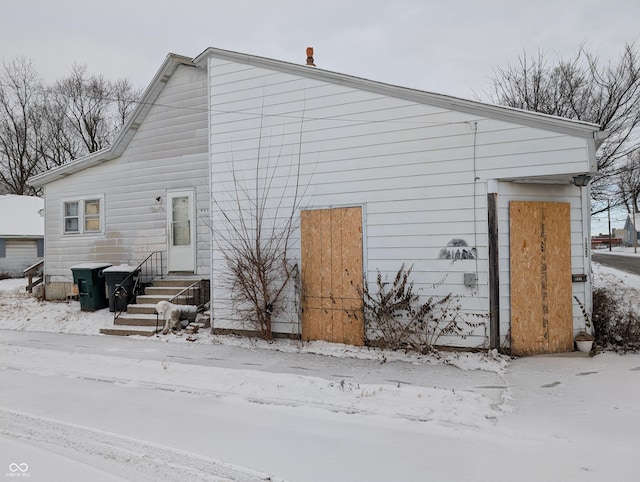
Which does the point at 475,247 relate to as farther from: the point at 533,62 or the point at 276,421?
the point at 533,62

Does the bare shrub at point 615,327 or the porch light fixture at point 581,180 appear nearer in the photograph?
the porch light fixture at point 581,180

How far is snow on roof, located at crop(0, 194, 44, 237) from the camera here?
2273cm

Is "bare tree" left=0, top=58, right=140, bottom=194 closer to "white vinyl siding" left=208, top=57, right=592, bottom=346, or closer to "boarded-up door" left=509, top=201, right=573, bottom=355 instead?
"white vinyl siding" left=208, top=57, right=592, bottom=346

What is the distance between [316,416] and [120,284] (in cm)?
767

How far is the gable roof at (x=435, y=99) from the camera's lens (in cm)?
626

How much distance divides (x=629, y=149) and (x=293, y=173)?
12.0 m

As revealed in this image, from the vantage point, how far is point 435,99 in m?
6.99

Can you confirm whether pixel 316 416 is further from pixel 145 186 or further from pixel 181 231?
pixel 145 186

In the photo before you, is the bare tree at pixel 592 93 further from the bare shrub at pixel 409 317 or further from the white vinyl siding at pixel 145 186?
the white vinyl siding at pixel 145 186

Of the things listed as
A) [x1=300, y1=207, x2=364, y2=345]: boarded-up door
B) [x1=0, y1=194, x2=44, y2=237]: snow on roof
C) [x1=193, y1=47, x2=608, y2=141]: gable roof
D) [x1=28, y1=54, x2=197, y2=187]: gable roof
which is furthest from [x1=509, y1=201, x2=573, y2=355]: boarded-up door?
[x1=0, y1=194, x2=44, y2=237]: snow on roof

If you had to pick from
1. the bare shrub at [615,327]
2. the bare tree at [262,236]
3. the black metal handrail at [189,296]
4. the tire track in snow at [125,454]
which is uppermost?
the bare tree at [262,236]

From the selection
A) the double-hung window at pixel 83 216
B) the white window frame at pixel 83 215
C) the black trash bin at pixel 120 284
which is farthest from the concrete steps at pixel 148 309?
the double-hung window at pixel 83 216

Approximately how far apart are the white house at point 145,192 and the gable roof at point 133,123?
3cm

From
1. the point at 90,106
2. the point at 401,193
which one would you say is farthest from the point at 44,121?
the point at 401,193
